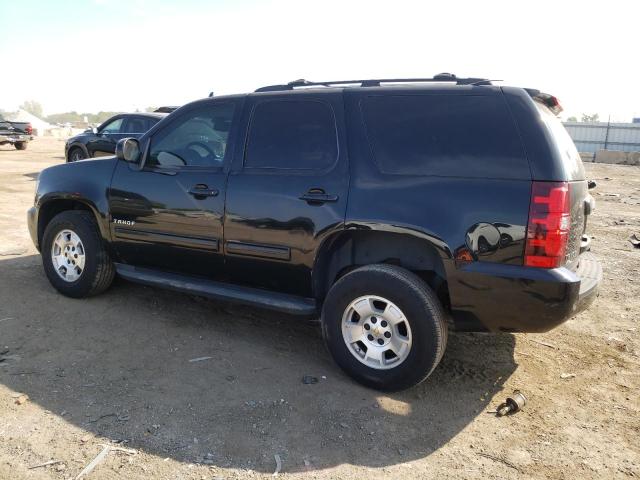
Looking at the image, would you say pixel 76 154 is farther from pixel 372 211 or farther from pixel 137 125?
pixel 372 211

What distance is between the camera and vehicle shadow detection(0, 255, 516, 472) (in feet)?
9.66

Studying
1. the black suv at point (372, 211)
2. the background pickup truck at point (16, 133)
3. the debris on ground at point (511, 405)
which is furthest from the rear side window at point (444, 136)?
the background pickup truck at point (16, 133)

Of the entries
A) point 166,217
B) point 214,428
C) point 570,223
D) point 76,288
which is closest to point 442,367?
point 570,223

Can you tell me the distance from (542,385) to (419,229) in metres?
1.48

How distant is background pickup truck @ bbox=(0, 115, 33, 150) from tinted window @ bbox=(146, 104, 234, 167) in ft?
76.8

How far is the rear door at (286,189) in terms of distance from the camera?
12.0 ft

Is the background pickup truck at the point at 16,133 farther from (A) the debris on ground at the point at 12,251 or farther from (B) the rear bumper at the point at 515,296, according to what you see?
(B) the rear bumper at the point at 515,296

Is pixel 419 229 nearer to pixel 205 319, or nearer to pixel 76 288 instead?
pixel 205 319

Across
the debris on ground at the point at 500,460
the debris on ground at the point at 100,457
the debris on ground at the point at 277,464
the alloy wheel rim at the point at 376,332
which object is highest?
the alloy wheel rim at the point at 376,332

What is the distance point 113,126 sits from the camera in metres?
13.1

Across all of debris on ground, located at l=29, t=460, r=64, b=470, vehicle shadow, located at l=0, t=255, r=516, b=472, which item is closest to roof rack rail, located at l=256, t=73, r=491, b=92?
vehicle shadow, located at l=0, t=255, r=516, b=472

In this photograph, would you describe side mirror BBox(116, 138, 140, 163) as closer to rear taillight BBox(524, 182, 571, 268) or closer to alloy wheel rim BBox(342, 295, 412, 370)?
alloy wheel rim BBox(342, 295, 412, 370)

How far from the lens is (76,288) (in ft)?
16.1

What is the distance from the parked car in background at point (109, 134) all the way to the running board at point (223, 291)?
838 centimetres
